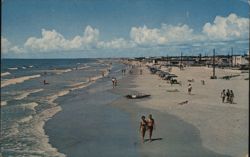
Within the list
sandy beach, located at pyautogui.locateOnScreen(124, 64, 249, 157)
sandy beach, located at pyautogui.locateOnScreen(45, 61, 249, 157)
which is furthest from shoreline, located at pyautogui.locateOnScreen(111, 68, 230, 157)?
sandy beach, located at pyautogui.locateOnScreen(124, 64, 249, 157)

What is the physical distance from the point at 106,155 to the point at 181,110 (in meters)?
8.77

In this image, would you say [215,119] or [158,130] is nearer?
[158,130]

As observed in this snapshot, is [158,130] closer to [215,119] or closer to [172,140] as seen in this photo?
[172,140]

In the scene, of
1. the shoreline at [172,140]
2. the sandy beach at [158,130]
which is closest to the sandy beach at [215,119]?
the sandy beach at [158,130]

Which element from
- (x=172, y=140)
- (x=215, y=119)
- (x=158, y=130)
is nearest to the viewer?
(x=172, y=140)

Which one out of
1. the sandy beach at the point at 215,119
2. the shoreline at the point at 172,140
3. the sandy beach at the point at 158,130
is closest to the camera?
the shoreline at the point at 172,140

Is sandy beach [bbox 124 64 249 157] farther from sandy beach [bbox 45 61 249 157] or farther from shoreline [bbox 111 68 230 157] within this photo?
shoreline [bbox 111 68 230 157]

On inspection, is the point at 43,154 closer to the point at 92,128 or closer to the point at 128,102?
the point at 92,128

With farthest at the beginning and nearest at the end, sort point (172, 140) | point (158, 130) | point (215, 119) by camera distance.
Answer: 1. point (215, 119)
2. point (158, 130)
3. point (172, 140)

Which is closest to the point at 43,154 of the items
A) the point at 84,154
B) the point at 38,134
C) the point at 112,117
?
the point at 84,154

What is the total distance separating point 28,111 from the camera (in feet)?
64.1

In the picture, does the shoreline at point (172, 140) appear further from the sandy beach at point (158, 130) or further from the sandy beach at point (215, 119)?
the sandy beach at point (215, 119)

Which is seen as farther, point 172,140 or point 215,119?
point 215,119

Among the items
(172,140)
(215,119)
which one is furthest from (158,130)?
(215,119)
